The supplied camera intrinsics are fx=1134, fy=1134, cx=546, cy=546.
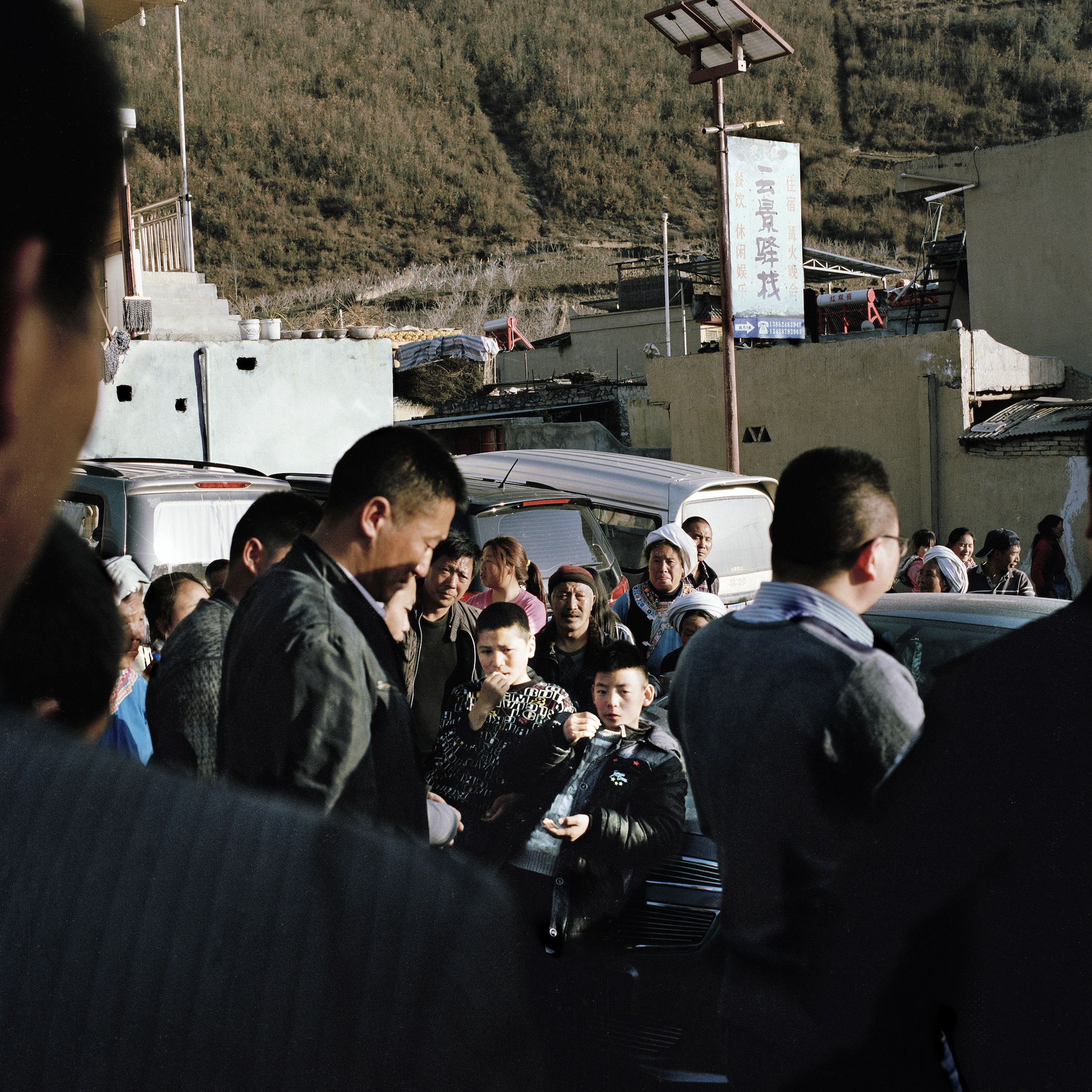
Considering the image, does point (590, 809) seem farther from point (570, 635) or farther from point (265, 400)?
point (265, 400)

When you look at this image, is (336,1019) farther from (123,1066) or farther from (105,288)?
(105,288)

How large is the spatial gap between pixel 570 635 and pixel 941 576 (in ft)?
10.8

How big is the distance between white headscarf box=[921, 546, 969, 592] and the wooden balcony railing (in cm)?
879

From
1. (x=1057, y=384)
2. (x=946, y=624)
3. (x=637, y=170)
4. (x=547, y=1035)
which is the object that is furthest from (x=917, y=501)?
(x=637, y=170)

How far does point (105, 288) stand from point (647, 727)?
371 cm

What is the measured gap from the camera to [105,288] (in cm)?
56

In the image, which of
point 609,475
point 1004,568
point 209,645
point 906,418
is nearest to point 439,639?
point 209,645

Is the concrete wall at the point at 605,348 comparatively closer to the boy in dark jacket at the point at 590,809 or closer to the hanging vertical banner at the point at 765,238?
the hanging vertical banner at the point at 765,238

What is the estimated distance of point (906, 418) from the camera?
14945mm

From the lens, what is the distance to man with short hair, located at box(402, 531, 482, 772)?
15.8ft

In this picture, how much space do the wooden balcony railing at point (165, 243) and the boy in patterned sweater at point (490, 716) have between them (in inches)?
381

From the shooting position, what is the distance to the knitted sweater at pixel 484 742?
3.81 metres

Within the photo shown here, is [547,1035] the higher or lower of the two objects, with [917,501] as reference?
higher

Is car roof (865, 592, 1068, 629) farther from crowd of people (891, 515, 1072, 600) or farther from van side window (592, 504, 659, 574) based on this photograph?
van side window (592, 504, 659, 574)
